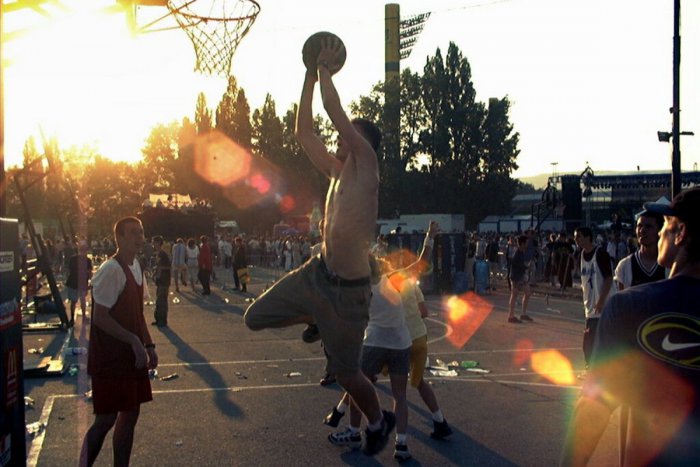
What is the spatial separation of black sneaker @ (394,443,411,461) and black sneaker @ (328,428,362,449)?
0.46 m

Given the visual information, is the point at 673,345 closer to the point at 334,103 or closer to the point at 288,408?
the point at 334,103

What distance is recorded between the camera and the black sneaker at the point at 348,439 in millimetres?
6930

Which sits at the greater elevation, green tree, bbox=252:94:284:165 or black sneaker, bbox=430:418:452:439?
green tree, bbox=252:94:284:165

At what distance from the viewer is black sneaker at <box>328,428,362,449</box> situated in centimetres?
693

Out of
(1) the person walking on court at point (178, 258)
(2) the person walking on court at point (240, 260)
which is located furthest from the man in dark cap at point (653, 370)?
(1) the person walking on court at point (178, 258)

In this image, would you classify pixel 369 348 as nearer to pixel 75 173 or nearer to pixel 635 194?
pixel 635 194

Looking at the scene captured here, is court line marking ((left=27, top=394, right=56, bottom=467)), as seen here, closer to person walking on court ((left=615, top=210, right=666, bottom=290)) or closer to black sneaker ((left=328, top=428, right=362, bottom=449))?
black sneaker ((left=328, top=428, right=362, bottom=449))

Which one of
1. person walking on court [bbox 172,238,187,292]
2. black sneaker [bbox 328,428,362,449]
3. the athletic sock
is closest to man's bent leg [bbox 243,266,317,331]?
the athletic sock

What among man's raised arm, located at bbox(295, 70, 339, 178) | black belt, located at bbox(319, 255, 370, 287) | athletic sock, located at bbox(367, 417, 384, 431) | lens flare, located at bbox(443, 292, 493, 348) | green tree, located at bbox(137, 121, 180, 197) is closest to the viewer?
black belt, located at bbox(319, 255, 370, 287)

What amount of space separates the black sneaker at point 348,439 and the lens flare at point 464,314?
19.9 feet

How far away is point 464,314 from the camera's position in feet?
59.0

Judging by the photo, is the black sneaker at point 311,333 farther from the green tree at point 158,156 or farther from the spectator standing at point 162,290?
the green tree at point 158,156

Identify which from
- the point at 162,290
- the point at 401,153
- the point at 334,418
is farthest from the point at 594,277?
the point at 401,153

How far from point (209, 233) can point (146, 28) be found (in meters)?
31.9
